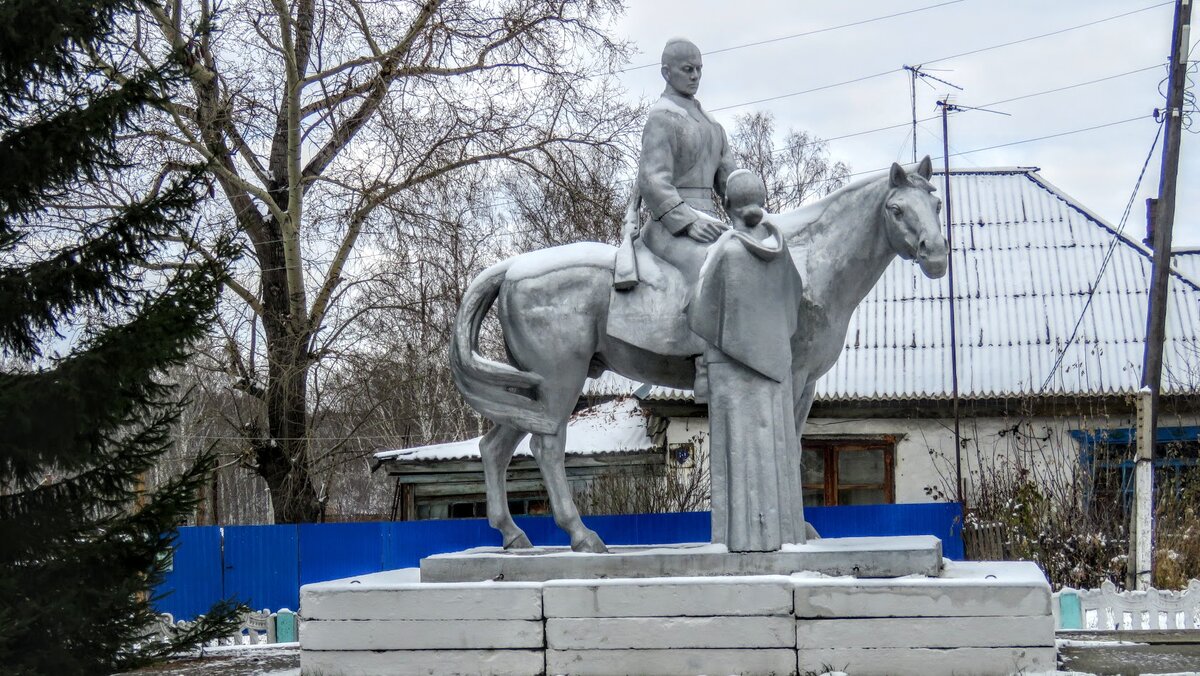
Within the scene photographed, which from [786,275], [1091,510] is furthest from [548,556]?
[1091,510]

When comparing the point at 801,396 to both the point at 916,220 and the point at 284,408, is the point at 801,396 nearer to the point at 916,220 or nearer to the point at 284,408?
the point at 916,220

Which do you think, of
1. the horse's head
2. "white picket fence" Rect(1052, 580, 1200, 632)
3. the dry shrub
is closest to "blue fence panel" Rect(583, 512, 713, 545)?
the dry shrub

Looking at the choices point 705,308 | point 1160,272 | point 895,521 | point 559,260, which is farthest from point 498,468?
point 1160,272

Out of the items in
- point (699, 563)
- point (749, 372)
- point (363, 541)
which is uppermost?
point (749, 372)

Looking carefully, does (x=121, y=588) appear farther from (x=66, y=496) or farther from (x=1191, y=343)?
(x=1191, y=343)

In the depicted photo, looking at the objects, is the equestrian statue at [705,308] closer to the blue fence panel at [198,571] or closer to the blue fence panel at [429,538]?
the blue fence panel at [429,538]

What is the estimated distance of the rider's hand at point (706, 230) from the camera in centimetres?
690

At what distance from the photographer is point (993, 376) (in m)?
16.6

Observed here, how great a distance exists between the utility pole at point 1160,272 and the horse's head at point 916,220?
5917mm

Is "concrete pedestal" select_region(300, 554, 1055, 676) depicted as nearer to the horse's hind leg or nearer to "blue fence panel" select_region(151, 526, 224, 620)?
the horse's hind leg

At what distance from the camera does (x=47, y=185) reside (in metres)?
5.86

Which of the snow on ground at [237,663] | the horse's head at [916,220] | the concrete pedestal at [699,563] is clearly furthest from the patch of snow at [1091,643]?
the snow on ground at [237,663]

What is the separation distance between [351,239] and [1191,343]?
1029cm

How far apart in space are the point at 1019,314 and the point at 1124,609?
9.61 m
